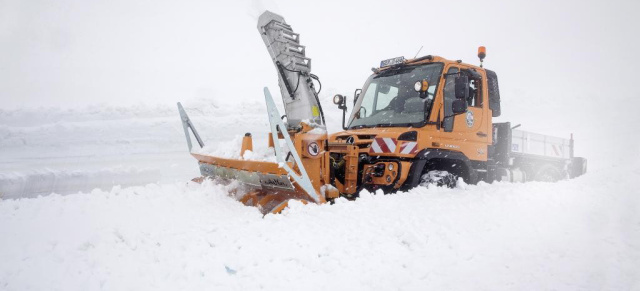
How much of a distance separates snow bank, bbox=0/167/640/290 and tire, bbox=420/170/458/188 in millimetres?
262

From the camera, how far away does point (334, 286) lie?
261 cm

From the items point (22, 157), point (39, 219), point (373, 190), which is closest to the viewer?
point (39, 219)

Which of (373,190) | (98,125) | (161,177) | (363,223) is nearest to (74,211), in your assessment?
(363,223)

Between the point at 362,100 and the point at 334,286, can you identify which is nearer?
the point at 334,286

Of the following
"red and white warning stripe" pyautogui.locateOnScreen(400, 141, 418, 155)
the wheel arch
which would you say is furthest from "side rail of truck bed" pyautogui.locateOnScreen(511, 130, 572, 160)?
"red and white warning stripe" pyautogui.locateOnScreen(400, 141, 418, 155)

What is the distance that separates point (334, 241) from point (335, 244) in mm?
54

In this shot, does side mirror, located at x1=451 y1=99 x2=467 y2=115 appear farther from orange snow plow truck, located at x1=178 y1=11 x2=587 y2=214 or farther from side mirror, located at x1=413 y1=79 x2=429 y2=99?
side mirror, located at x1=413 y1=79 x2=429 y2=99

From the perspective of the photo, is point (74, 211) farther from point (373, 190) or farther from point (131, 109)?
point (131, 109)

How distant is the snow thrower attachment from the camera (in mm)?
4129

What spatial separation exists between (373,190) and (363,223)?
4.95ft

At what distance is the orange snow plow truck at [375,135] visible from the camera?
4.46 metres

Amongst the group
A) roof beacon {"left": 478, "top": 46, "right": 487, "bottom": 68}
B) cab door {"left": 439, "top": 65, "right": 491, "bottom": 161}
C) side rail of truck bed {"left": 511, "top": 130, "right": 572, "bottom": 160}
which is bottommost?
side rail of truck bed {"left": 511, "top": 130, "right": 572, "bottom": 160}

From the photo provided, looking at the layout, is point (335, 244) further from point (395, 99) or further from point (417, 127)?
point (395, 99)

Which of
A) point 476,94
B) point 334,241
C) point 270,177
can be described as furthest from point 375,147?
point 334,241
